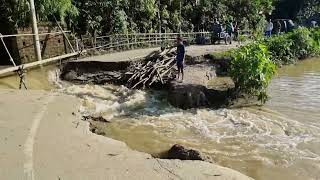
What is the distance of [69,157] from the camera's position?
7688 millimetres

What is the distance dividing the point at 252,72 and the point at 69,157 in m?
8.67

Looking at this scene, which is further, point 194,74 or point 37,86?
point 194,74

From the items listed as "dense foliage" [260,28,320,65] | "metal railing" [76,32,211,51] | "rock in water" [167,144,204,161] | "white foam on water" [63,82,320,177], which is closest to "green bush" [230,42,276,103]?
"white foam on water" [63,82,320,177]

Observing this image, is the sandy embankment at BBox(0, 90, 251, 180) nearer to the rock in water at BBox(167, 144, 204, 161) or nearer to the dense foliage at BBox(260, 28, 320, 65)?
the rock in water at BBox(167, 144, 204, 161)

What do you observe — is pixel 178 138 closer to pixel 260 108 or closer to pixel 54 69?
pixel 260 108

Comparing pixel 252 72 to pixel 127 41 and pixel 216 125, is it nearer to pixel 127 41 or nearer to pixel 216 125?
pixel 216 125

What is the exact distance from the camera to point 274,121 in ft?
42.6

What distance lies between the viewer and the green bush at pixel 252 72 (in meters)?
14.9

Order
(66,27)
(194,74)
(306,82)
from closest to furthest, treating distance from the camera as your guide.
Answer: (194,74) → (306,82) → (66,27)

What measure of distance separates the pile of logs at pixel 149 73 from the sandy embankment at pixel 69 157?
635 centimetres

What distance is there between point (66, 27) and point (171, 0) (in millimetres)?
12345

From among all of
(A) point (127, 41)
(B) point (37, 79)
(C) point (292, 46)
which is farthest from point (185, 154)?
(C) point (292, 46)

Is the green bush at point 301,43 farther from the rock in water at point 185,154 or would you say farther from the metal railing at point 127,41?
the rock in water at point 185,154

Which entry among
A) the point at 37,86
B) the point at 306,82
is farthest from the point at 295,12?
the point at 37,86
